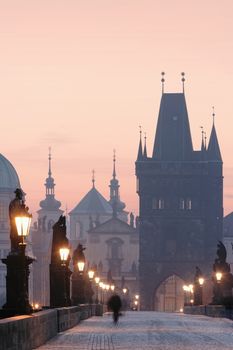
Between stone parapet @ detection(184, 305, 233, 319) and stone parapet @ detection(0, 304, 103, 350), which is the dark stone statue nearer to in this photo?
stone parapet @ detection(0, 304, 103, 350)

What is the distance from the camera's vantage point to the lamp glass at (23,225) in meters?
33.3

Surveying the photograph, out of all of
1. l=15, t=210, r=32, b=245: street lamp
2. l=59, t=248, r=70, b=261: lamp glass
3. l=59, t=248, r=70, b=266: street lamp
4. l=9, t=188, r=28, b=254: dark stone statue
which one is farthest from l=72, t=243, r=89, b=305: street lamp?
l=15, t=210, r=32, b=245: street lamp

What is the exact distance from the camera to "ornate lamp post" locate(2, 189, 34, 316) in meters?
33.0

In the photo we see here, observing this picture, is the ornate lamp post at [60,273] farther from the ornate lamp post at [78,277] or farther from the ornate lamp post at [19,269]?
the ornate lamp post at [19,269]

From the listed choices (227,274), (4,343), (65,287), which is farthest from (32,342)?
(227,274)

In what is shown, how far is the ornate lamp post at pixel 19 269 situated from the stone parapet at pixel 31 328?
0.49m

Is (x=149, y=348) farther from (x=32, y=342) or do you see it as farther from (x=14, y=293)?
(x=14, y=293)

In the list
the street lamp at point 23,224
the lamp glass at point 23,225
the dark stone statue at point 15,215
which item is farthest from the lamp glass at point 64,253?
the lamp glass at point 23,225

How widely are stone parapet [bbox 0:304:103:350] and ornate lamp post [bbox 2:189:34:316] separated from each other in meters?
0.49

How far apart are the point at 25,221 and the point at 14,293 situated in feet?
9.76

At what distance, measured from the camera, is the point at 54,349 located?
31453mm

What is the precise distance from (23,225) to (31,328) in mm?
3544

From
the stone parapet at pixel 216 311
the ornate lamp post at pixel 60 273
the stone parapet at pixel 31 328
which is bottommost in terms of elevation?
the stone parapet at pixel 31 328

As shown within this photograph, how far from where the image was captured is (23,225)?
3341cm
